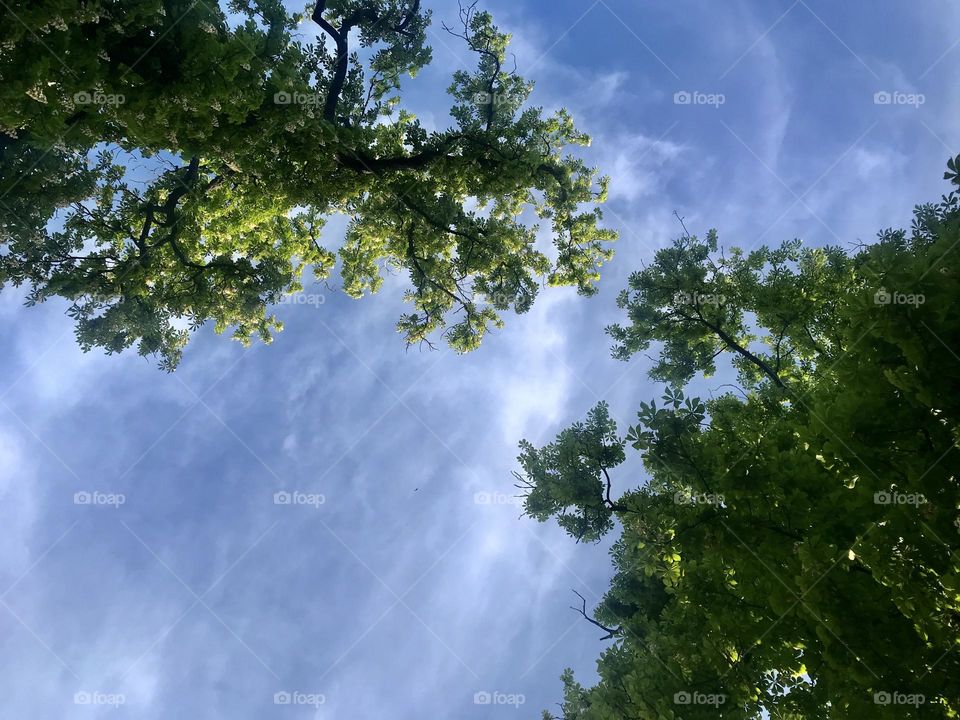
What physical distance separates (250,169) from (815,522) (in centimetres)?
1378

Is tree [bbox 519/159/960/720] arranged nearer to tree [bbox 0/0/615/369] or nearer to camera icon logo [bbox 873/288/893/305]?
camera icon logo [bbox 873/288/893/305]

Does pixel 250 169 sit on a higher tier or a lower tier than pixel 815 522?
higher

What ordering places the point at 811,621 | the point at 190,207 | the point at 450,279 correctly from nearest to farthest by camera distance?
the point at 811,621, the point at 190,207, the point at 450,279

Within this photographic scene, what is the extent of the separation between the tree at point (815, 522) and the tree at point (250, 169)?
28.9 ft

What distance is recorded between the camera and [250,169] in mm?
12219

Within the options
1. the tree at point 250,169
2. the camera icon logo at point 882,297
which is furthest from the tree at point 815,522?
the tree at point 250,169

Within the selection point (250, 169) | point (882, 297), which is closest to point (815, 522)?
point (882, 297)

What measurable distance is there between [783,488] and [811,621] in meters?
1.77

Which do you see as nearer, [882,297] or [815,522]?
[882,297]

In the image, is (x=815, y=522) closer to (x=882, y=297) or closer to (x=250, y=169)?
(x=882, y=297)

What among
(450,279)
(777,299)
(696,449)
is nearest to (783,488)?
(696,449)

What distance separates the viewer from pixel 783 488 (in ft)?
23.6

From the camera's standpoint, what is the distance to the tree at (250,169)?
847cm

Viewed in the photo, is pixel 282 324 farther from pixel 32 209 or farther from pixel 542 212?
pixel 542 212
